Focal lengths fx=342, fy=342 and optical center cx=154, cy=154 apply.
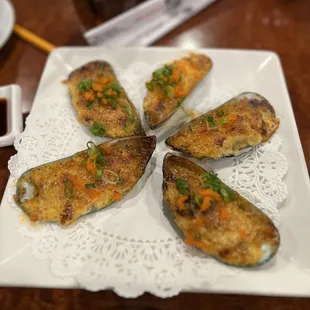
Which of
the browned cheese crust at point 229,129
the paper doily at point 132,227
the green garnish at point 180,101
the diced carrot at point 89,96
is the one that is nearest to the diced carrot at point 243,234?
the paper doily at point 132,227

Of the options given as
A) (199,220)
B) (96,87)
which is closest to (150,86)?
(96,87)

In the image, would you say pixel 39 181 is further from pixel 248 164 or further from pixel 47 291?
pixel 248 164

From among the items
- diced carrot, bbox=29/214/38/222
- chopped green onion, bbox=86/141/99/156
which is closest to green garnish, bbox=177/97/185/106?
chopped green onion, bbox=86/141/99/156

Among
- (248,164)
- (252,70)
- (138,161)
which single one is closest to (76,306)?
(138,161)

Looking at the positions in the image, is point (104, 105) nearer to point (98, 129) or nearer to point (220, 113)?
point (98, 129)

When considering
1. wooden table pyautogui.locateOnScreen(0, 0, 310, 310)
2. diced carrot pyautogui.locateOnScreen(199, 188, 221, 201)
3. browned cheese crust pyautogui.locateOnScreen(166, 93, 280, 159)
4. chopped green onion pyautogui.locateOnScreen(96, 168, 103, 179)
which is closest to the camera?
diced carrot pyautogui.locateOnScreen(199, 188, 221, 201)

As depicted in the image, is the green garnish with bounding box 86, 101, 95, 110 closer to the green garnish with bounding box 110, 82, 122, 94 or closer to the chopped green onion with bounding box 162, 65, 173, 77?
the green garnish with bounding box 110, 82, 122, 94

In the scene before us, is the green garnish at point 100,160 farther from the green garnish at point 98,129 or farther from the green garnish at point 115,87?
the green garnish at point 115,87
